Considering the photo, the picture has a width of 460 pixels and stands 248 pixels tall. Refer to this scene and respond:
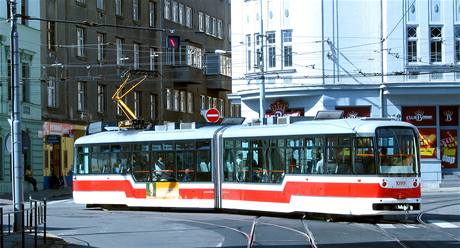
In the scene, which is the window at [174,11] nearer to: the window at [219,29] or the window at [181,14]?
the window at [181,14]

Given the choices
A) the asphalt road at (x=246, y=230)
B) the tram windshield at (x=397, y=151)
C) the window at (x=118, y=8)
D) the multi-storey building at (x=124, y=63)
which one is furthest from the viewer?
the window at (x=118, y=8)

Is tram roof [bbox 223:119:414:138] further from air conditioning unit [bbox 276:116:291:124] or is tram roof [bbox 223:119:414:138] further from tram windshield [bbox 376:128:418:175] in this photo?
air conditioning unit [bbox 276:116:291:124]

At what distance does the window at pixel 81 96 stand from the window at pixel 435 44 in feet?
68.9

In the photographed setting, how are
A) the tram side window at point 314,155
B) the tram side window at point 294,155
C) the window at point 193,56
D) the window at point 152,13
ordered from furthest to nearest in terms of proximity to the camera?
the window at point 193,56
the window at point 152,13
the tram side window at point 294,155
the tram side window at point 314,155

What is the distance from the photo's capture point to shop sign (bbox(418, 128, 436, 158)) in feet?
123

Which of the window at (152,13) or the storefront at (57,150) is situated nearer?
the storefront at (57,150)

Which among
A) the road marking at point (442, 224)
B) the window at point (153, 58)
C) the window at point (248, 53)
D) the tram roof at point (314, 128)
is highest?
the window at point (153, 58)

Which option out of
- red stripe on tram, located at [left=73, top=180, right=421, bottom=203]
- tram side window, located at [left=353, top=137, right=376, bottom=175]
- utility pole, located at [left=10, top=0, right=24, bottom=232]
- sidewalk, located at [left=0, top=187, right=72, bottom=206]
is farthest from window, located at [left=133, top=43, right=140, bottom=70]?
tram side window, located at [left=353, top=137, right=376, bottom=175]

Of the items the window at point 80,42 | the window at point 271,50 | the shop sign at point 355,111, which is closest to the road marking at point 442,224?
the shop sign at point 355,111

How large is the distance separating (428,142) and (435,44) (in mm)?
4648

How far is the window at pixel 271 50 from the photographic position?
38625 mm

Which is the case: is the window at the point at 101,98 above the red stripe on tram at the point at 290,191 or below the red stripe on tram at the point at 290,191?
above

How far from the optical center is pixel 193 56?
196 feet

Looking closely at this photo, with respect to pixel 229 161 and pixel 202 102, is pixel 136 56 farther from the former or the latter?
pixel 229 161
